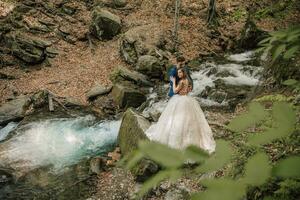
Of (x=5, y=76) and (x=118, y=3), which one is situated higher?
(x=118, y=3)

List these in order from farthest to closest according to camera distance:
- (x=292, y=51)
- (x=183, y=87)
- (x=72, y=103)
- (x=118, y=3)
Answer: (x=118, y=3) < (x=72, y=103) < (x=183, y=87) < (x=292, y=51)

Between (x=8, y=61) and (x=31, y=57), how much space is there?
960 millimetres

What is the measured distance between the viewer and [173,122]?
7.56m

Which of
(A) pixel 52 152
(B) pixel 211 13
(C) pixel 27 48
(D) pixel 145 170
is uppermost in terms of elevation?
(B) pixel 211 13

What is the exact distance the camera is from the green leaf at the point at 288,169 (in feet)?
3.06

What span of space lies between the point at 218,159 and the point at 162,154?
0.80 feet

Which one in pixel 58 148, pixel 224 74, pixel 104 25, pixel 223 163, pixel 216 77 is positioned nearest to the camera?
pixel 223 163

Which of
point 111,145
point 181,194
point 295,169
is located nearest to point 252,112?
point 295,169

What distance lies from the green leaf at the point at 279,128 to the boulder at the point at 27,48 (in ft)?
49.2

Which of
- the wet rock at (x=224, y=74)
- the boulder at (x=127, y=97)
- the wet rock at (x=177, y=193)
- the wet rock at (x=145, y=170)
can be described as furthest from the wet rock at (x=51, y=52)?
the wet rock at (x=177, y=193)

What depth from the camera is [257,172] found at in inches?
37.6

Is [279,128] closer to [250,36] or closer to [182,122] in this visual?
[182,122]

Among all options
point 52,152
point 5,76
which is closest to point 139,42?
point 5,76

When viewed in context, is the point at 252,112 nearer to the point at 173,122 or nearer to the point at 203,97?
the point at 173,122
